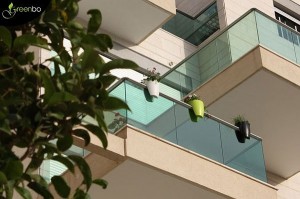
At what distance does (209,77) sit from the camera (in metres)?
14.6

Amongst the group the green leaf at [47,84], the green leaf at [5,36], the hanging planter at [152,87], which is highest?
the hanging planter at [152,87]

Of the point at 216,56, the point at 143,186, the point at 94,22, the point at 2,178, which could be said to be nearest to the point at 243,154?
the point at 143,186

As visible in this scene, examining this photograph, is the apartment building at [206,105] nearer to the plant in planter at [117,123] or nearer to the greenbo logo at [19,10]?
the plant in planter at [117,123]

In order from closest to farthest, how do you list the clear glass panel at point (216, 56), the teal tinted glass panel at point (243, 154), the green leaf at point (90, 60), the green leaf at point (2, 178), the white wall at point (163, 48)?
the green leaf at point (2, 178) < the green leaf at point (90, 60) < the teal tinted glass panel at point (243, 154) < the clear glass panel at point (216, 56) < the white wall at point (163, 48)

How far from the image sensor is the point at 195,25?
1809cm

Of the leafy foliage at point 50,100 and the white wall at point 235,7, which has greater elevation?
the white wall at point 235,7

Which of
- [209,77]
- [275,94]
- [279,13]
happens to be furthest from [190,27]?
[275,94]

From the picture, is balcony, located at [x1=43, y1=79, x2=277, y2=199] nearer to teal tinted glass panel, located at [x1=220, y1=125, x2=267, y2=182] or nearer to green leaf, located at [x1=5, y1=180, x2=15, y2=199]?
teal tinted glass panel, located at [x1=220, y1=125, x2=267, y2=182]

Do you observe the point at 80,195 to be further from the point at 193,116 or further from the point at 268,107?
the point at 268,107

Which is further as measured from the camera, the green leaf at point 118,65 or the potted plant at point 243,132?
the potted plant at point 243,132

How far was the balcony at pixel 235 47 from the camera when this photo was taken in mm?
14203

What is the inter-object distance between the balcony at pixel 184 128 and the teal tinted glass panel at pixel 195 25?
17.7ft

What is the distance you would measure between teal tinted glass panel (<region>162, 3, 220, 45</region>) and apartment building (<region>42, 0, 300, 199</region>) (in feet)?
0.06

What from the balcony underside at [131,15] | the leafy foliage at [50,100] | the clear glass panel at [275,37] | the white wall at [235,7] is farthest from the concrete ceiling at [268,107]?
the leafy foliage at [50,100]
